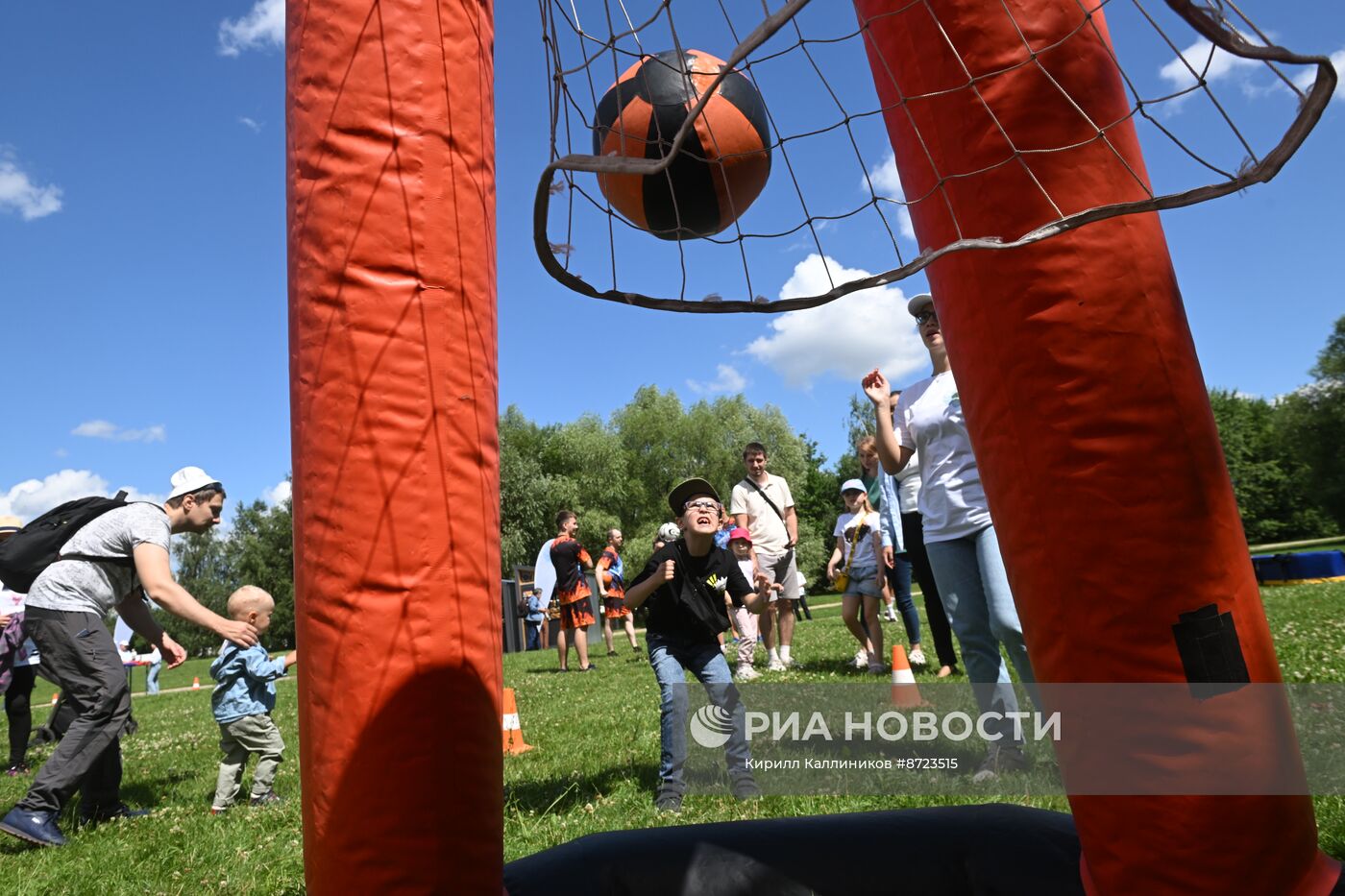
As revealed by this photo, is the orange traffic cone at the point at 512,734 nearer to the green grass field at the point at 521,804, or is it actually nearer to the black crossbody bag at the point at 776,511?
the green grass field at the point at 521,804

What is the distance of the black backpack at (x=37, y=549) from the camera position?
184 inches

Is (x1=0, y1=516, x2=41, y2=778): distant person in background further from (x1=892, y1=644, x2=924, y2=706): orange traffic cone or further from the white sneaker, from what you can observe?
(x1=892, y1=644, x2=924, y2=706): orange traffic cone

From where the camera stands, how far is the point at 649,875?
2.22 m

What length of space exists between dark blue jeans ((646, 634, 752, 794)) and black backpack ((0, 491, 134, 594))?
9.73ft

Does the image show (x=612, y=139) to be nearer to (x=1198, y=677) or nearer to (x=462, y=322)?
(x=462, y=322)

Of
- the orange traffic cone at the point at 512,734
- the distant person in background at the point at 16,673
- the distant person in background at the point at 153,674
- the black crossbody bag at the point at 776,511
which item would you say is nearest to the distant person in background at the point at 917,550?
the black crossbody bag at the point at 776,511

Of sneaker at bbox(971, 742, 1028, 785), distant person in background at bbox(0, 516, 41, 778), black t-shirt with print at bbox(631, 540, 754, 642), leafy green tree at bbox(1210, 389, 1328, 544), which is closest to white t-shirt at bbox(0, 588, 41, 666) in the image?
distant person in background at bbox(0, 516, 41, 778)

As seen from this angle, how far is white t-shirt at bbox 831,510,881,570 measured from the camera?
24.6 ft

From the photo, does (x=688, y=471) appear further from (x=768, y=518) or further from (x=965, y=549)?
(x=965, y=549)

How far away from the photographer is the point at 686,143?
2.53 m

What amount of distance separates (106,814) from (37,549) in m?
1.47

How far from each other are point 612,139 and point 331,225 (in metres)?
0.89

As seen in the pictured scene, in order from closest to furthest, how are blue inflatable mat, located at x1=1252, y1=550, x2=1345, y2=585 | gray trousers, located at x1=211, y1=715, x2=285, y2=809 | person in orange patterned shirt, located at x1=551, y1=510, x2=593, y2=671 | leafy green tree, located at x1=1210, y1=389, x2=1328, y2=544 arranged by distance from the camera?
gray trousers, located at x1=211, y1=715, x2=285, y2=809 < person in orange patterned shirt, located at x1=551, y1=510, x2=593, y2=671 < blue inflatable mat, located at x1=1252, y1=550, x2=1345, y2=585 < leafy green tree, located at x1=1210, y1=389, x2=1328, y2=544

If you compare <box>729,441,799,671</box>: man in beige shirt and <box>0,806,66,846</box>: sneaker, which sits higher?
<box>729,441,799,671</box>: man in beige shirt
